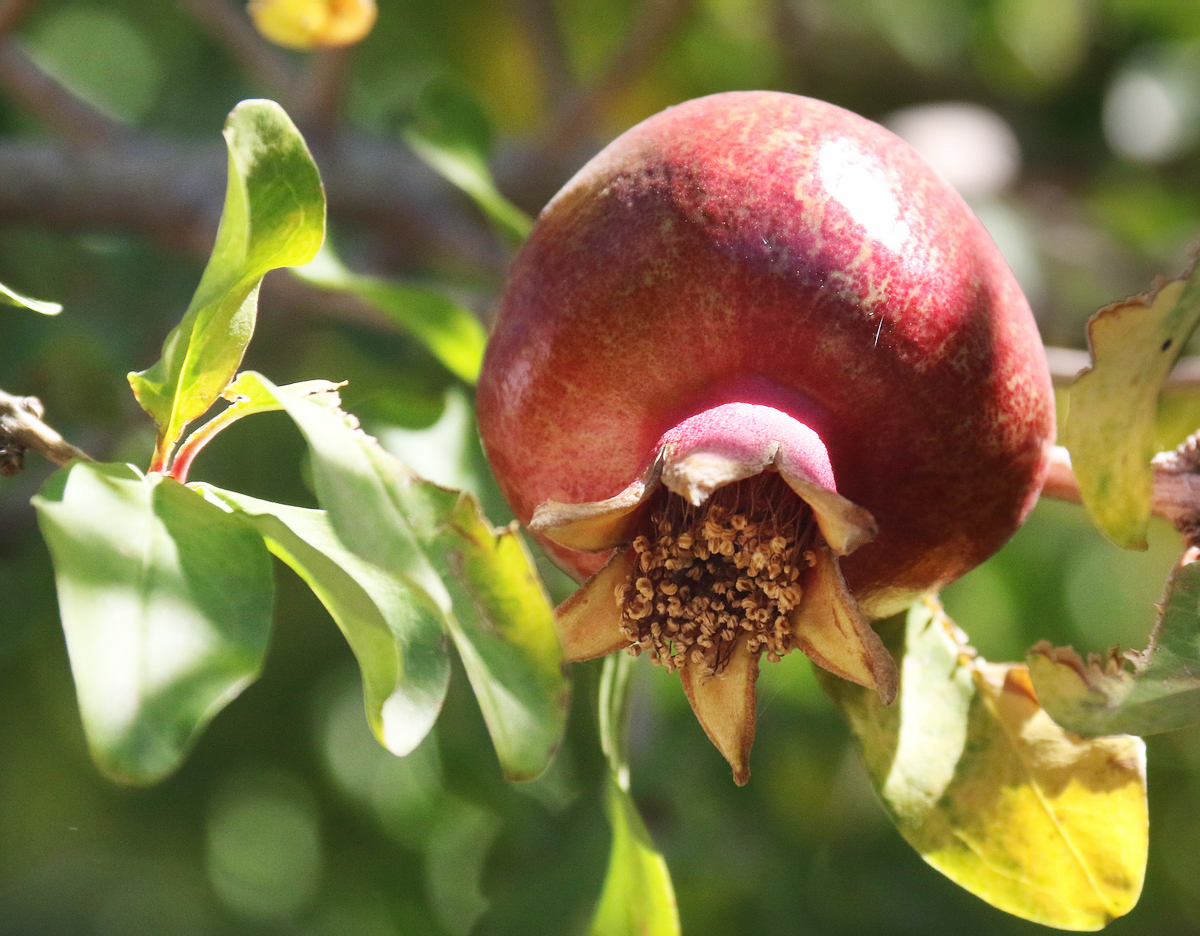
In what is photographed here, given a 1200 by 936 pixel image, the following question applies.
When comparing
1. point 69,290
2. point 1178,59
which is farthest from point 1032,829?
point 1178,59

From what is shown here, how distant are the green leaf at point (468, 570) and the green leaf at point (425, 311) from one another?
1.86 feet

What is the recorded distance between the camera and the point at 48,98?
1775 millimetres

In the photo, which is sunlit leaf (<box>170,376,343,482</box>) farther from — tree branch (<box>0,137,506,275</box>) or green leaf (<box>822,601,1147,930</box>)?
tree branch (<box>0,137,506,275</box>)

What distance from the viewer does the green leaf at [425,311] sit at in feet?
4.24

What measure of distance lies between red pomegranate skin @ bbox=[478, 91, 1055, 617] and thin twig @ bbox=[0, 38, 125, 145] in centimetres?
121

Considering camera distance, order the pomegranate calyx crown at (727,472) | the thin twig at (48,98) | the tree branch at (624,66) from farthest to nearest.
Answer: the tree branch at (624,66)
the thin twig at (48,98)
the pomegranate calyx crown at (727,472)

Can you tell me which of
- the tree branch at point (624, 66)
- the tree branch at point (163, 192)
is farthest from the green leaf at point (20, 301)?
the tree branch at point (624, 66)

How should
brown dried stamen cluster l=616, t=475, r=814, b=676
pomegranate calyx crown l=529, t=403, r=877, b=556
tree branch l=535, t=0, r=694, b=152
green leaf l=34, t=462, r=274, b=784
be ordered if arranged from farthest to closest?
tree branch l=535, t=0, r=694, b=152, brown dried stamen cluster l=616, t=475, r=814, b=676, pomegranate calyx crown l=529, t=403, r=877, b=556, green leaf l=34, t=462, r=274, b=784

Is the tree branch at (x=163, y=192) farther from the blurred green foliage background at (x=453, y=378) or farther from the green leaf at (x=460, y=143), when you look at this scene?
the green leaf at (x=460, y=143)

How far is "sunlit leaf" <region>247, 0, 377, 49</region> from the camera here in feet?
4.04

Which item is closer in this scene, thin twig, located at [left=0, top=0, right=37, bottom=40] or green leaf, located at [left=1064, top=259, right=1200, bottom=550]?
green leaf, located at [left=1064, top=259, right=1200, bottom=550]

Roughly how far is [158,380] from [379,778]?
6.52 feet

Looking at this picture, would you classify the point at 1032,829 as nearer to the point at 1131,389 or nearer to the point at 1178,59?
the point at 1131,389

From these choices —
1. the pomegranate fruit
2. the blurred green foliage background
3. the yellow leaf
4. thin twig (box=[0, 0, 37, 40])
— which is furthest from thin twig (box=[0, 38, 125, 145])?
the yellow leaf
